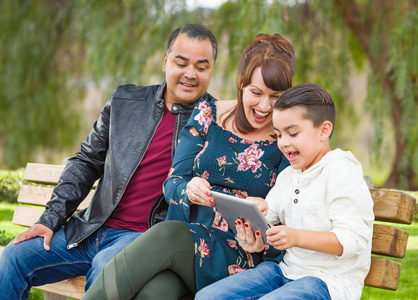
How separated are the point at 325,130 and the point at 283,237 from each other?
0.44 m

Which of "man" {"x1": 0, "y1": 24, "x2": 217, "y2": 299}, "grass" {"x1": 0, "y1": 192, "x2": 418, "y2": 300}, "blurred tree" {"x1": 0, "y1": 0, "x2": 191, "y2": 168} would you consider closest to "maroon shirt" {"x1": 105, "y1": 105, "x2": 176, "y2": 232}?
"man" {"x1": 0, "y1": 24, "x2": 217, "y2": 299}

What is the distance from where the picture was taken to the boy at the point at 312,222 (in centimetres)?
183

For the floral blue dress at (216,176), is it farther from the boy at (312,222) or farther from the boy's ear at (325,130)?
the boy's ear at (325,130)

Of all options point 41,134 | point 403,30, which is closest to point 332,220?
point 403,30

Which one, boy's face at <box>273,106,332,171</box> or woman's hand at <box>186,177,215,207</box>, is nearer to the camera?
boy's face at <box>273,106,332,171</box>

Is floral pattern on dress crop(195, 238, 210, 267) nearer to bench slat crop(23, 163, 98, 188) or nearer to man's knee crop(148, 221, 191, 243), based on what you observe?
man's knee crop(148, 221, 191, 243)

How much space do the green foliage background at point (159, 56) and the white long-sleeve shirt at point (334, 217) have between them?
8.36 ft

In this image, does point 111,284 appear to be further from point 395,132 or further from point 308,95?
point 395,132

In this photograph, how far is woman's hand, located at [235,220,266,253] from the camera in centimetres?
204

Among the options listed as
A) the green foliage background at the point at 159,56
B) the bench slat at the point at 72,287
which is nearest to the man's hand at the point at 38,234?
the bench slat at the point at 72,287

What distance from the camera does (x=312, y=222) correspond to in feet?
6.44

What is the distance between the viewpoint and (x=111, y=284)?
6.37 feet

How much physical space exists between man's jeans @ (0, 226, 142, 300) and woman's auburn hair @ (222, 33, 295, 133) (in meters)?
0.71

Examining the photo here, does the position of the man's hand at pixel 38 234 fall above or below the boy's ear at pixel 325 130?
below
